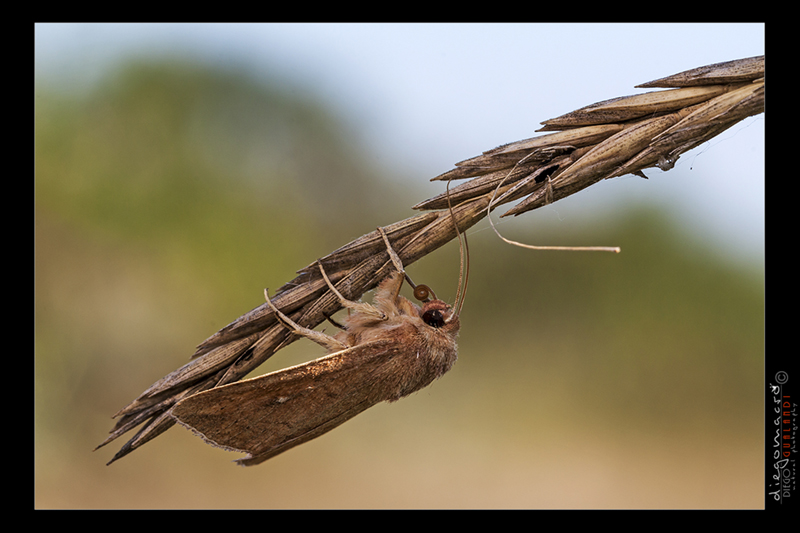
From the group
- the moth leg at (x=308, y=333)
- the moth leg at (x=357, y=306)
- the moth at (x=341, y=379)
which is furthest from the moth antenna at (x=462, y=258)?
the moth leg at (x=308, y=333)

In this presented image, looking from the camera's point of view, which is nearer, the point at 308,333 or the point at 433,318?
the point at 308,333

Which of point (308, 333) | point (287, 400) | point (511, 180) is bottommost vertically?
point (287, 400)

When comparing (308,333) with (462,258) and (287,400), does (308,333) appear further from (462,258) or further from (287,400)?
(462,258)

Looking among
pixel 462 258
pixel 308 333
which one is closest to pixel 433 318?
pixel 462 258

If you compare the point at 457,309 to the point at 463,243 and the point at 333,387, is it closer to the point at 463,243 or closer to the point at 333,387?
the point at 463,243

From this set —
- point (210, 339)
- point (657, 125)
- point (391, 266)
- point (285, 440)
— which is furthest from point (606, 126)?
point (285, 440)

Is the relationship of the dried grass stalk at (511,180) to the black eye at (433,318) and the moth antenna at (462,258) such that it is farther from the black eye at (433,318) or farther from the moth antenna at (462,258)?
the black eye at (433,318)
